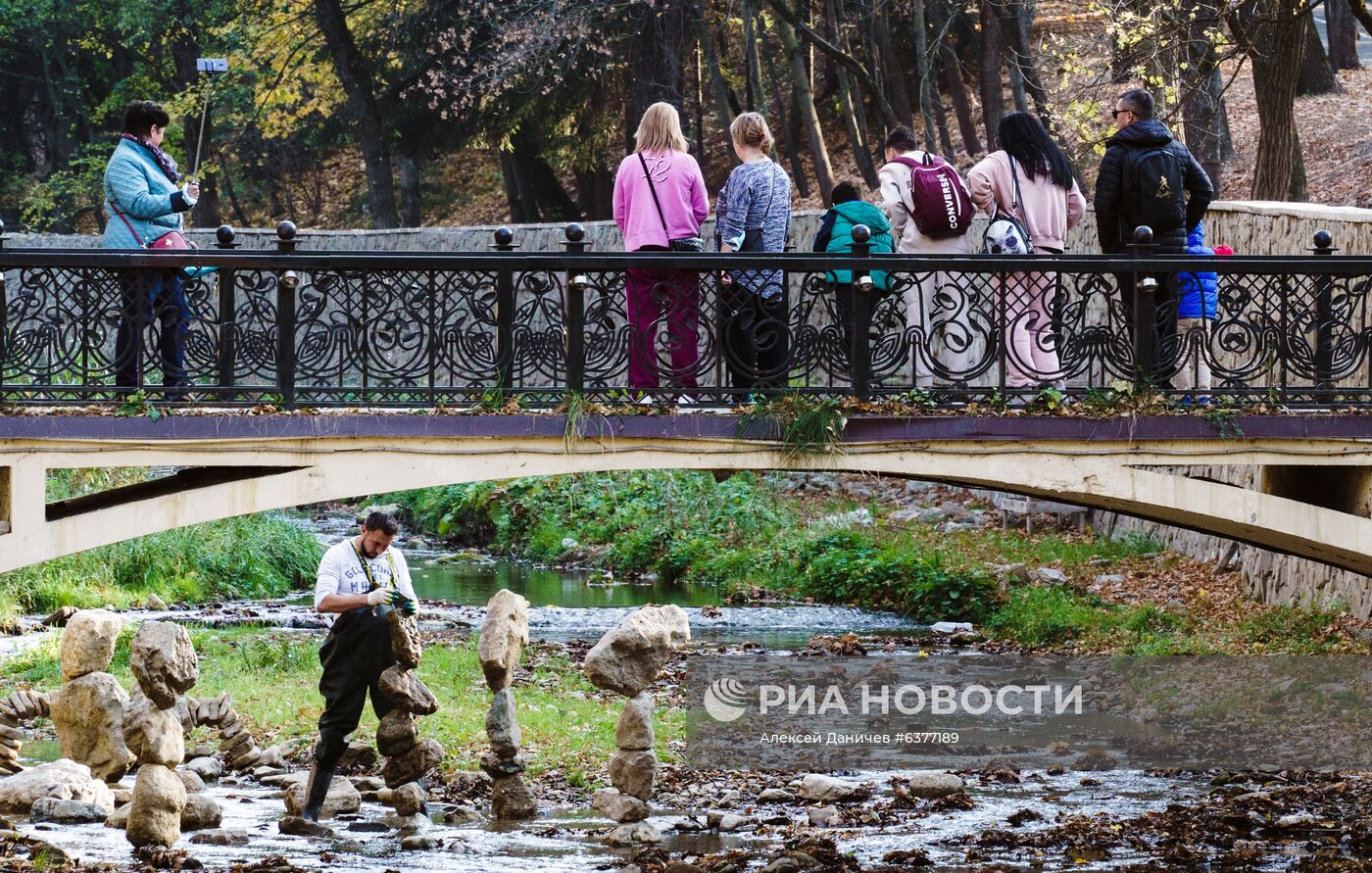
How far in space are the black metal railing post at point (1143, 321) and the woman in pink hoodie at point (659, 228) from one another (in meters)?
2.48

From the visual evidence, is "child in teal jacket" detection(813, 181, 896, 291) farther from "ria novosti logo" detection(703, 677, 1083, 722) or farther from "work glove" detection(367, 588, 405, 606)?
"ria novosti logo" detection(703, 677, 1083, 722)

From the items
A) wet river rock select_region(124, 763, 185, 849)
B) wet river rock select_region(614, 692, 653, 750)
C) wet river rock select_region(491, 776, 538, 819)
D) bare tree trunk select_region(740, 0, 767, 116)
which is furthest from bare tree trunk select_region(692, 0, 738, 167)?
wet river rock select_region(124, 763, 185, 849)

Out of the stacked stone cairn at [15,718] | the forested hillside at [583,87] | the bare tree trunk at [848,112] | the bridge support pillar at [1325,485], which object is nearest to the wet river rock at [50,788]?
the stacked stone cairn at [15,718]

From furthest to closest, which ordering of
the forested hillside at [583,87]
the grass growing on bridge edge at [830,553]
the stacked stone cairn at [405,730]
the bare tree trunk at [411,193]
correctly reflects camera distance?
the bare tree trunk at [411,193], the forested hillside at [583,87], the grass growing on bridge edge at [830,553], the stacked stone cairn at [405,730]

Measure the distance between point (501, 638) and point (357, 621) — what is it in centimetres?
89

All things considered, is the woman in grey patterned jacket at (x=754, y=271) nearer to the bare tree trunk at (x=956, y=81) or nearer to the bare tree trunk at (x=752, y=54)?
the bare tree trunk at (x=752, y=54)

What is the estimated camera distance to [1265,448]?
10016mm

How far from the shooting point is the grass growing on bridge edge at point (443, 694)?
12562 mm

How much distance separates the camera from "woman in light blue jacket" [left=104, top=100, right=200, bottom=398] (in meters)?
9.73

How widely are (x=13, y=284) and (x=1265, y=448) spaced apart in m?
11.6

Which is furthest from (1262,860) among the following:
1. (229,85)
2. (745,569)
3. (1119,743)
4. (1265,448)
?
(229,85)

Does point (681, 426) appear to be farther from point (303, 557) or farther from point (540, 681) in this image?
point (303, 557)

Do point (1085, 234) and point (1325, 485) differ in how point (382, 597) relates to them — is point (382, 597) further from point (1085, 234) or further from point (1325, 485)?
point (1085, 234)

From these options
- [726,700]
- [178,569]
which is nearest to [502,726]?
[726,700]
